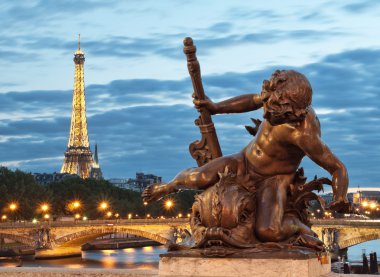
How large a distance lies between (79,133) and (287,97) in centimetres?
13055

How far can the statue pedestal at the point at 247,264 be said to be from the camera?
7.37 meters

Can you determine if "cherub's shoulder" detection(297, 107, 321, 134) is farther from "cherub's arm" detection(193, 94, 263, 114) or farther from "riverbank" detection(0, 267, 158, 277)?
"riverbank" detection(0, 267, 158, 277)

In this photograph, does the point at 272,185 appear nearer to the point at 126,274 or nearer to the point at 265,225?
the point at 265,225

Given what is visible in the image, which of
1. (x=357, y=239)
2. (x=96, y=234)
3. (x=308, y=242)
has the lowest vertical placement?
(x=308, y=242)

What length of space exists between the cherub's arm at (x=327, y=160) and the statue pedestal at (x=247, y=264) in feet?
1.95

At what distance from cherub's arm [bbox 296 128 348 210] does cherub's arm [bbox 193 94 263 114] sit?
836 mm

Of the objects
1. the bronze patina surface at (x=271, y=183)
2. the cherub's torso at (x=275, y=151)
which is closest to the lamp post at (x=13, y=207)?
the bronze patina surface at (x=271, y=183)

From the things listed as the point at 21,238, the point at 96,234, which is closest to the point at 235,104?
the point at 21,238

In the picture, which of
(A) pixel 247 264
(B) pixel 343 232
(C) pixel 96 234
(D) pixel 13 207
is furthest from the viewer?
(D) pixel 13 207

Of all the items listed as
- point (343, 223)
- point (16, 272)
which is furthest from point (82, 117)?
point (16, 272)

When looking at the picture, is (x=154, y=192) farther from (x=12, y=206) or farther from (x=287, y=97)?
(x=12, y=206)

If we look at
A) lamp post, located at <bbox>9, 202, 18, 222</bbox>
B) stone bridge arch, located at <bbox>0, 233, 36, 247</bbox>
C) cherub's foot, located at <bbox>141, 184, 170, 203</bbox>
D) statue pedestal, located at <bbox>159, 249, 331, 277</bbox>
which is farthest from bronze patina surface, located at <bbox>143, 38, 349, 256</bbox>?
lamp post, located at <bbox>9, 202, 18, 222</bbox>

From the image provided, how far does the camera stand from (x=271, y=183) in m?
7.92

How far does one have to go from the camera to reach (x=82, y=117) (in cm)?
13588
